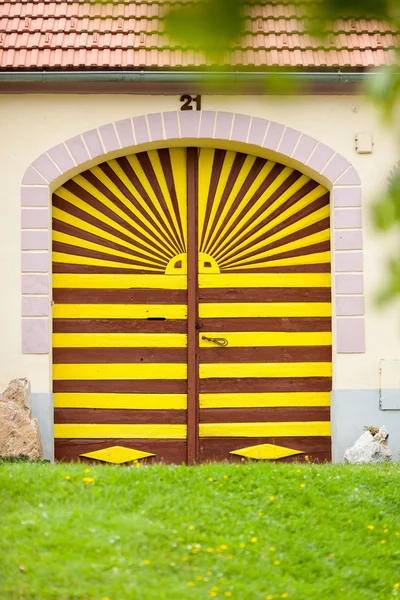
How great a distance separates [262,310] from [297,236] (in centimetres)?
79

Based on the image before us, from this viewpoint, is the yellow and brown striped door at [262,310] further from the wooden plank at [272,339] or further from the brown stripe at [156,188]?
the brown stripe at [156,188]

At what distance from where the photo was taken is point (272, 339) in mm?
8562

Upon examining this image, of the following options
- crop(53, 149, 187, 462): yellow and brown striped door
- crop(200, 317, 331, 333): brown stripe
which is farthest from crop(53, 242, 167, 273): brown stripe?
crop(200, 317, 331, 333): brown stripe

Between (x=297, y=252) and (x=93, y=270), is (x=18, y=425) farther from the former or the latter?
(x=297, y=252)

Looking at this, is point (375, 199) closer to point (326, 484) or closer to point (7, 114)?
point (326, 484)

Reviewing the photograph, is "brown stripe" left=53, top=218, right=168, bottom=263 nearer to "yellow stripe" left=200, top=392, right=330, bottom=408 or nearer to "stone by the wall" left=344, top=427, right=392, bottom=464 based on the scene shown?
"yellow stripe" left=200, top=392, right=330, bottom=408

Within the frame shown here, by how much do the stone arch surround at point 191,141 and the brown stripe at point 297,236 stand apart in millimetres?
253

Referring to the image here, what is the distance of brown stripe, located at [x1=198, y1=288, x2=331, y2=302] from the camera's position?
8.59 metres

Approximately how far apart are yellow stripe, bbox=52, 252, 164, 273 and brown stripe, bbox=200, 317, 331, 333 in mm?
727

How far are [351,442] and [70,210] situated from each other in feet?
11.2

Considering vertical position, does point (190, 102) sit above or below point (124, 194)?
above

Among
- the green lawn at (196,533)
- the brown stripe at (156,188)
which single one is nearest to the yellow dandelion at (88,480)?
the green lawn at (196,533)

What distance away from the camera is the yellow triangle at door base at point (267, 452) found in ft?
27.8

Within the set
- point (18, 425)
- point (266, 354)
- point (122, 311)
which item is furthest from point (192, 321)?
point (18, 425)
